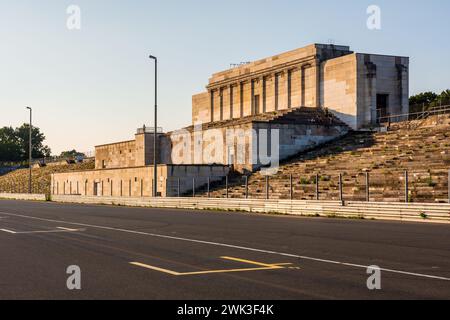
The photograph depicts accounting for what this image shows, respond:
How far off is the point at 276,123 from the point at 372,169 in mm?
15213

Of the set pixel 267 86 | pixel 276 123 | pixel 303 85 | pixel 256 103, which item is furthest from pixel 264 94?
pixel 276 123

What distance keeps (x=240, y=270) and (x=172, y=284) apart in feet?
6.30

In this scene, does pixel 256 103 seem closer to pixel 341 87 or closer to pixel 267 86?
pixel 267 86

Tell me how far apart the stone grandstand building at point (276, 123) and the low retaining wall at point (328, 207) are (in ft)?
21.9

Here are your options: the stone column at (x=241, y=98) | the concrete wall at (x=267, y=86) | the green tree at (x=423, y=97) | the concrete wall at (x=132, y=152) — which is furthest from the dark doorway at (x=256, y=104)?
the green tree at (x=423, y=97)

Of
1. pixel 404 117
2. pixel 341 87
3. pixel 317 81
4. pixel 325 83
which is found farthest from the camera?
pixel 317 81

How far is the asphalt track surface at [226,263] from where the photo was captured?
9.14 m

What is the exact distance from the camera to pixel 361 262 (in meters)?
12.4

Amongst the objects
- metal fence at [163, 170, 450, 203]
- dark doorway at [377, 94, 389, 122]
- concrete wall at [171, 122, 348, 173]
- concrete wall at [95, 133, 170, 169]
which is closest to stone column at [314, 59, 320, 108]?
dark doorway at [377, 94, 389, 122]

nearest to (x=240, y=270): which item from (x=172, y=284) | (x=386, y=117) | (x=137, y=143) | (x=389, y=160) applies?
(x=172, y=284)

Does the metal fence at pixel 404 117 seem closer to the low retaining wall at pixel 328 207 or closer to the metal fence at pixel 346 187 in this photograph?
the metal fence at pixel 346 187

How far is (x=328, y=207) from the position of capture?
99.3ft

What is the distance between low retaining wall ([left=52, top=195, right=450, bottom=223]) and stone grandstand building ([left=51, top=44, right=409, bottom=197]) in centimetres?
666

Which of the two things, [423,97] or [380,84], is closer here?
[380,84]
